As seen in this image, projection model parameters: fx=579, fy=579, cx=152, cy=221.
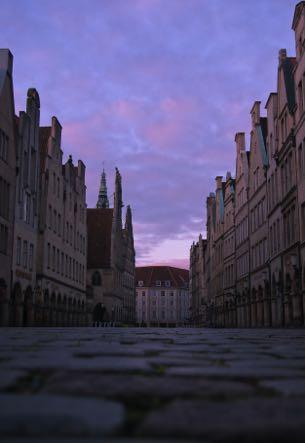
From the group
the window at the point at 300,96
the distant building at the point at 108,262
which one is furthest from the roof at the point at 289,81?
the distant building at the point at 108,262

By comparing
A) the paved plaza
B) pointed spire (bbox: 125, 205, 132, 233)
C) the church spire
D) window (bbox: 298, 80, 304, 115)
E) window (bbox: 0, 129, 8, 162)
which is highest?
the church spire

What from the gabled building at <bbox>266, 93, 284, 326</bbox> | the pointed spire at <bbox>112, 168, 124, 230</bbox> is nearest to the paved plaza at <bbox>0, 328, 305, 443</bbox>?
the gabled building at <bbox>266, 93, 284, 326</bbox>

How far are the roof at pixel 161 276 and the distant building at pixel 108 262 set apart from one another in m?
48.8

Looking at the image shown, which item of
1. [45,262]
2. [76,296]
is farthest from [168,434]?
[76,296]

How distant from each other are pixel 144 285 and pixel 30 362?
14464 cm

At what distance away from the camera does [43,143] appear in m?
49.8

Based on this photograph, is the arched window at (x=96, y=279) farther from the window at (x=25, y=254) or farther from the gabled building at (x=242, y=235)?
the window at (x=25, y=254)

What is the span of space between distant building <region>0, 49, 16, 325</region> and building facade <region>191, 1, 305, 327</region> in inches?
656

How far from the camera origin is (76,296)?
6019 centimetres

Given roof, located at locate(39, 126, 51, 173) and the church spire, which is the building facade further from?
the church spire

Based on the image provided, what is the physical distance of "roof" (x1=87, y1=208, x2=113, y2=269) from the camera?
8494 centimetres

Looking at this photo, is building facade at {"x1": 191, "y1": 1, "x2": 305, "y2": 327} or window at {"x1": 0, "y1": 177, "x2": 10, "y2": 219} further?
window at {"x1": 0, "y1": 177, "x2": 10, "y2": 219}

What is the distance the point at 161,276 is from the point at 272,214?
113 m

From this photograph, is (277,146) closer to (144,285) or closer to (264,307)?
(264,307)
